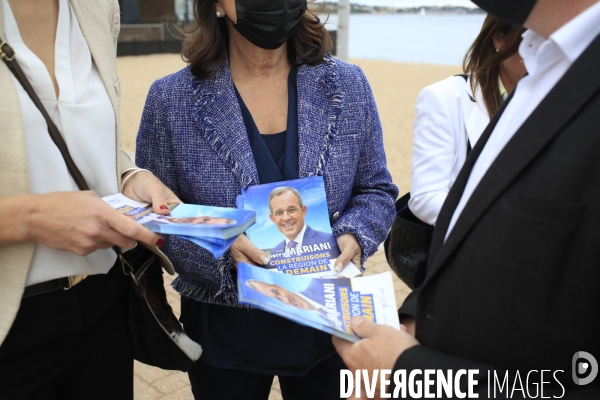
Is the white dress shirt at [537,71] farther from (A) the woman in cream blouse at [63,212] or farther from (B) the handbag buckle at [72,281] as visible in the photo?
(B) the handbag buckle at [72,281]

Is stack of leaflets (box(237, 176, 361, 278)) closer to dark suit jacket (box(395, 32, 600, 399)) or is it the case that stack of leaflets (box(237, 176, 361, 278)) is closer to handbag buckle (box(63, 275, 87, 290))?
handbag buckle (box(63, 275, 87, 290))

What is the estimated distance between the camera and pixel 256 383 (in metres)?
2.19

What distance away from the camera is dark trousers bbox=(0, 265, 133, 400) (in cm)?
167

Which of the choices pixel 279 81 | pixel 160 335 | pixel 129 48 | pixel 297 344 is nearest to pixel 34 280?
pixel 160 335

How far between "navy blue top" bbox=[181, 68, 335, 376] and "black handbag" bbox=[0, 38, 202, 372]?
0.14 meters

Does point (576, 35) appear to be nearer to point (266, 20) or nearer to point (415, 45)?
point (266, 20)

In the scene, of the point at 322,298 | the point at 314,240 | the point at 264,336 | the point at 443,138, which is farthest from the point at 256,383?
the point at 443,138

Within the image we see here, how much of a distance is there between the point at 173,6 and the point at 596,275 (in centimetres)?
3709

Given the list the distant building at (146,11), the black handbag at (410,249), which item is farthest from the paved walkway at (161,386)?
the distant building at (146,11)

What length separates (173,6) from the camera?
3528 centimetres

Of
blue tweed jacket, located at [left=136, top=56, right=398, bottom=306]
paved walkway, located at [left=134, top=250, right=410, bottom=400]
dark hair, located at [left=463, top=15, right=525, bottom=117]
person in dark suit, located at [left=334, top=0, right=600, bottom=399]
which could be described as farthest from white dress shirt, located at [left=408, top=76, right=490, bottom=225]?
paved walkway, located at [left=134, top=250, right=410, bottom=400]

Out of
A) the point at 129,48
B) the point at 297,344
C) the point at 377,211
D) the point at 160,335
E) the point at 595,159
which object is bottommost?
the point at 129,48

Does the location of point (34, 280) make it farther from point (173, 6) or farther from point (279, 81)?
point (173, 6)

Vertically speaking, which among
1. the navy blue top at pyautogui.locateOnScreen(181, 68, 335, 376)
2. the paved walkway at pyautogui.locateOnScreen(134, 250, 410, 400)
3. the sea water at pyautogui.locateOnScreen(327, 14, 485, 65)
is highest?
the navy blue top at pyautogui.locateOnScreen(181, 68, 335, 376)
